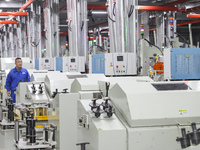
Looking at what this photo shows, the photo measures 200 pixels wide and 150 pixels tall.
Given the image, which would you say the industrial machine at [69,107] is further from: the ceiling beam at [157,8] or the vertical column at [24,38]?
the vertical column at [24,38]

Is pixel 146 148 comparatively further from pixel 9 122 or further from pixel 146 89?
pixel 9 122

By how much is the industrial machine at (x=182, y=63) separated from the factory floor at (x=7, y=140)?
260 centimetres

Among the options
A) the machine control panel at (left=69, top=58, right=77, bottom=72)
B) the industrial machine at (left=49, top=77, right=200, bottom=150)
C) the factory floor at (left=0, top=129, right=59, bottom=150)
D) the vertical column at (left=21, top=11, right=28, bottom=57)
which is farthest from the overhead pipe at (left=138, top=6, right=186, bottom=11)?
the industrial machine at (left=49, top=77, right=200, bottom=150)

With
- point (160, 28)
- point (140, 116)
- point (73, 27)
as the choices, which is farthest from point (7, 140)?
point (160, 28)

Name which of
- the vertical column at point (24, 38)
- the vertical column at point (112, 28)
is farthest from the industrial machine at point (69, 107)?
the vertical column at point (24, 38)

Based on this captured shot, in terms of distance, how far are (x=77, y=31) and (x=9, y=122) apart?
467 cm

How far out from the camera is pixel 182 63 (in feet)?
17.4

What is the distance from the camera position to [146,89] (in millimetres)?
2346

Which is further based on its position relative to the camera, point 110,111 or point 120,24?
point 120,24

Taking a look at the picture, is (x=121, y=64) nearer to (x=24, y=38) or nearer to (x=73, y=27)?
(x=73, y=27)

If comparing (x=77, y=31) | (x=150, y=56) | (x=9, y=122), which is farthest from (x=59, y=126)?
(x=77, y=31)

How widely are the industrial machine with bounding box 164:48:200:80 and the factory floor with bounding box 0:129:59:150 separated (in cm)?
260

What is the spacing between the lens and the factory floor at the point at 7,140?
4832mm

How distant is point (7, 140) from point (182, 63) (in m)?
2.96
